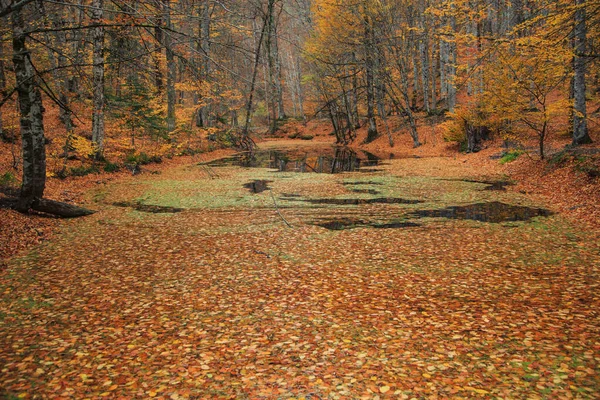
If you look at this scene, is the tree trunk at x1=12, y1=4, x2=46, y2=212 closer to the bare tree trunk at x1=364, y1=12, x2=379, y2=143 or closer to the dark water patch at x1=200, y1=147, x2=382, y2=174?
the dark water patch at x1=200, y1=147, x2=382, y2=174

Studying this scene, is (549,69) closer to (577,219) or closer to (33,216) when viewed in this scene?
(577,219)

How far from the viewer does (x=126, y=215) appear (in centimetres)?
1280

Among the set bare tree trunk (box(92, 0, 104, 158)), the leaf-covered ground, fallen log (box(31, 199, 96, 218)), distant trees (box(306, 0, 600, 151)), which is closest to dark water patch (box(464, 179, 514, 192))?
distant trees (box(306, 0, 600, 151))

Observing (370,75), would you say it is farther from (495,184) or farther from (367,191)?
(367,191)

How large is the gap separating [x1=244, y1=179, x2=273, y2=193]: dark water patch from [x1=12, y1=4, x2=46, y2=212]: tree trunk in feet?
26.7

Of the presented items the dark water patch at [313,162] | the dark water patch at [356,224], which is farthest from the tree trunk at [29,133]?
the dark water patch at [313,162]

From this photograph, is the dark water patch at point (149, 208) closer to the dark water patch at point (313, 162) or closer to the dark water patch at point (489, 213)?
the dark water patch at point (489, 213)

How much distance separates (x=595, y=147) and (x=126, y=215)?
18.3 meters

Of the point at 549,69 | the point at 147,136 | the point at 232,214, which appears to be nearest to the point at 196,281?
the point at 232,214

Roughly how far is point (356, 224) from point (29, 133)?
9.38 meters

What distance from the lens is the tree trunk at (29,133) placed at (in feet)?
33.4

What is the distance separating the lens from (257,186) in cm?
1856

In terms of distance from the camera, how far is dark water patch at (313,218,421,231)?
11133mm

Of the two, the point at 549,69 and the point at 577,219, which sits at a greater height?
the point at 549,69
